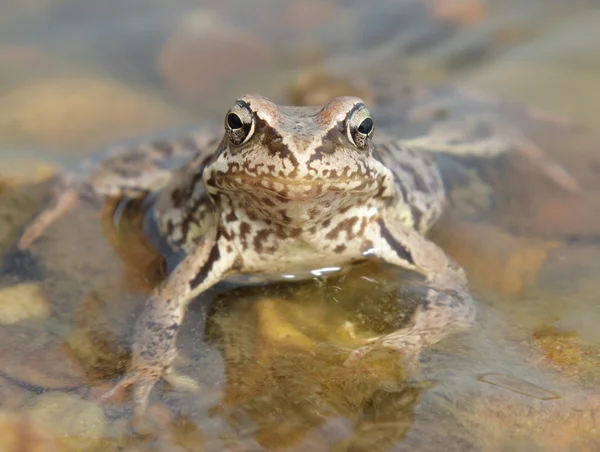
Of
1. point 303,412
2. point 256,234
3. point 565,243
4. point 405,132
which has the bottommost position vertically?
point 303,412

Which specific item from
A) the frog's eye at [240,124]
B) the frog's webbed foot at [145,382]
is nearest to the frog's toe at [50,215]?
the frog's webbed foot at [145,382]

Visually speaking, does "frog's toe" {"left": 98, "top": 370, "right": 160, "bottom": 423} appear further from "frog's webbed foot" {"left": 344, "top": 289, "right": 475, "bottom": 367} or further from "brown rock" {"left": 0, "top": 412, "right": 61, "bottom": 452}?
"frog's webbed foot" {"left": 344, "top": 289, "right": 475, "bottom": 367}

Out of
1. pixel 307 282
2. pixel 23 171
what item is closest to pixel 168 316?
pixel 307 282

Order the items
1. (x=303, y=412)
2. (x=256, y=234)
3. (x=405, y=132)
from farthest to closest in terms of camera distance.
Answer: (x=405, y=132), (x=256, y=234), (x=303, y=412)

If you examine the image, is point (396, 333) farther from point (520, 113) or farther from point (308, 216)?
point (520, 113)

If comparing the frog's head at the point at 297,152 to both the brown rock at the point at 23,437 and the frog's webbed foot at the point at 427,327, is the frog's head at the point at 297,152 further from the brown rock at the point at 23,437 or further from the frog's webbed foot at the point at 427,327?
the brown rock at the point at 23,437

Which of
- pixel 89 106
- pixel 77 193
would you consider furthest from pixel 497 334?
pixel 89 106
